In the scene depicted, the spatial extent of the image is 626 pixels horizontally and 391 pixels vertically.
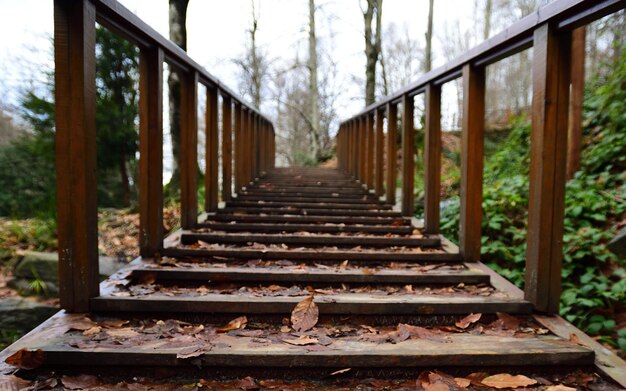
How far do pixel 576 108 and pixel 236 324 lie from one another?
561 centimetres

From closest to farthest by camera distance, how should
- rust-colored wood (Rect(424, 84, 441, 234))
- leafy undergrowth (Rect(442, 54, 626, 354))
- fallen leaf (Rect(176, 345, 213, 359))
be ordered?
fallen leaf (Rect(176, 345, 213, 359)) < leafy undergrowth (Rect(442, 54, 626, 354)) < rust-colored wood (Rect(424, 84, 441, 234))

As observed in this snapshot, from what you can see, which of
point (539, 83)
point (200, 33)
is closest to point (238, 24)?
point (200, 33)

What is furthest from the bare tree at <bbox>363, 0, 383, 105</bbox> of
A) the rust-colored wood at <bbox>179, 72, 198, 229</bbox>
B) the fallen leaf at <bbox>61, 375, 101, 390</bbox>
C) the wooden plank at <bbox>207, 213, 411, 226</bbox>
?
the fallen leaf at <bbox>61, 375, 101, 390</bbox>

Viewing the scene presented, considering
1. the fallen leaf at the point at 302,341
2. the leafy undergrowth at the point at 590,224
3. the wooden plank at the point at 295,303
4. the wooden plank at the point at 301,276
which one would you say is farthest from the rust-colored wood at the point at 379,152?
the fallen leaf at the point at 302,341

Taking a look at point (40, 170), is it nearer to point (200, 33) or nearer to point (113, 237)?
point (113, 237)

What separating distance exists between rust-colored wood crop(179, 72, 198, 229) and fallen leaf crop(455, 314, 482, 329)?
252 cm

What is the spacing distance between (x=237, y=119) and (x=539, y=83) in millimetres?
4124

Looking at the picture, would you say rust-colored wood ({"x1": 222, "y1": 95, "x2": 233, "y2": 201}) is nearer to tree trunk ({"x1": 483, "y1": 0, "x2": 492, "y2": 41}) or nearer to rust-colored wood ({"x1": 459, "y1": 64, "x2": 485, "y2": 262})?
rust-colored wood ({"x1": 459, "y1": 64, "x2": 485, "y2": 262})

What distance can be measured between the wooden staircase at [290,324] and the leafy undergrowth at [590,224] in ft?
3.48

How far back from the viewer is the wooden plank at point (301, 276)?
2.77 meters

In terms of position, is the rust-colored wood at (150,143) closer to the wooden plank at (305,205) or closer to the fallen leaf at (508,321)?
the wooden plank at (305,205)

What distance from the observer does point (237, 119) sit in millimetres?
5785

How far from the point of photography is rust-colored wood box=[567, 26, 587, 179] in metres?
5.51

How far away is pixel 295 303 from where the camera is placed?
2334 mm
